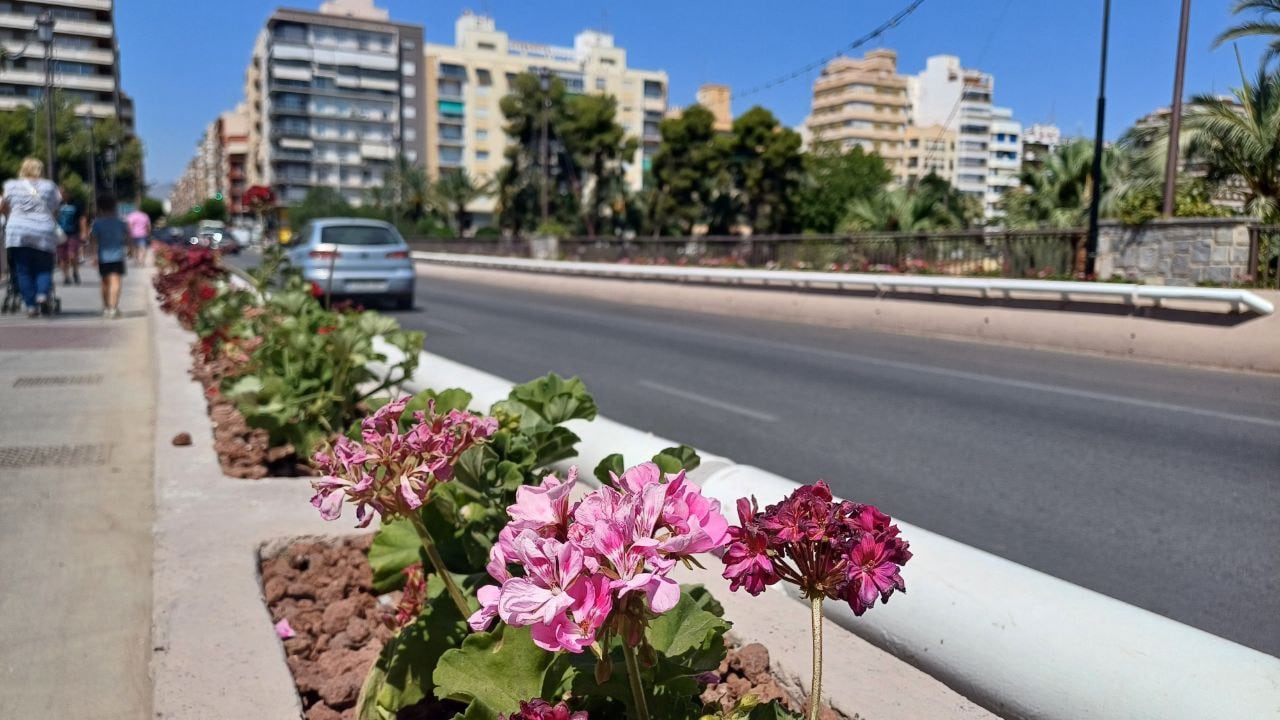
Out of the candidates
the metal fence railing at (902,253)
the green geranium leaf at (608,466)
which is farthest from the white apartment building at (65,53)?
the green geranium leaf at (608,466)

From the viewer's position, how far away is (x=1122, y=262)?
1580 cm

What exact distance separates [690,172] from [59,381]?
176 ft

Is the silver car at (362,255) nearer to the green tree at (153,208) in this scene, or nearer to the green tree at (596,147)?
the green tree at (596,147)

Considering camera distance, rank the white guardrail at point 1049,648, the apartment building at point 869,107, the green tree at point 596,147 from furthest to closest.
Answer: the apartment building at point 869,107
the green tree at point 596,147
the white guardrail at point 1049,648

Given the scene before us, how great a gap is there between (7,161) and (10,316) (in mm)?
10412

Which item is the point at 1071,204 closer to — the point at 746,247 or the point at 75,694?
the point at 746,247

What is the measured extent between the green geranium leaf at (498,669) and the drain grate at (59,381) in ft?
24.8

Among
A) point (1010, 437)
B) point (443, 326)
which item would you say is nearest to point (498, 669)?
point (1010, 437)

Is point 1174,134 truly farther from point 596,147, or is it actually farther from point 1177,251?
point 596,147

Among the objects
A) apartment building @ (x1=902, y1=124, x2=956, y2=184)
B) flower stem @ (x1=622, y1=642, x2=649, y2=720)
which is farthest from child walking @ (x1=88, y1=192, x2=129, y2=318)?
apartment building @ (x1=902, y1=124, x2=956, y2=184)

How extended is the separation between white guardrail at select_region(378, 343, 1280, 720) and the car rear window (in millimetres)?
15921

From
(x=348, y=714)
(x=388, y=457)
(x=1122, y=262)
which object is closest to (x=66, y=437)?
(x=348, y=714)

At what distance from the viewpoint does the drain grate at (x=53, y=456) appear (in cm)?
537

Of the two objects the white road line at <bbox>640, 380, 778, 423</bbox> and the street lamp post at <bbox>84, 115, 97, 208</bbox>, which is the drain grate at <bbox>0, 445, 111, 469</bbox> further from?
the street lamp post at <bbox>84, 115, 97, 208</bbox>
